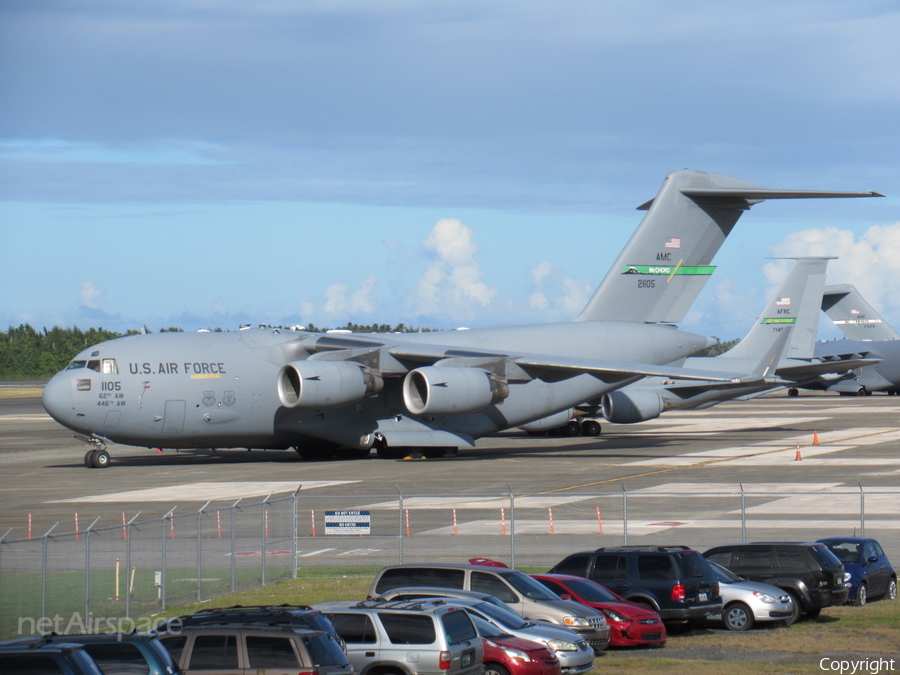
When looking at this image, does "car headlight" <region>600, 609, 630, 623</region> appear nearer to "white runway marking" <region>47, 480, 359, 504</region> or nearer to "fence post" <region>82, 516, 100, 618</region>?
"fence post" <region>82, 516, 100, 618</region>

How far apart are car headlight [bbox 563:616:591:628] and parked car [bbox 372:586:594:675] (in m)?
0.52

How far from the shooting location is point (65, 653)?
8.54m

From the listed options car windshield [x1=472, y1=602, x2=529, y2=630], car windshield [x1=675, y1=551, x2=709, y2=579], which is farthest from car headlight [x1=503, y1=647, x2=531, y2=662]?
car windshield [x1=675, y1=551, x2=709, y2=579]

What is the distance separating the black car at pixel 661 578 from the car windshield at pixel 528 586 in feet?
6.34

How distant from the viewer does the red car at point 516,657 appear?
12406 mm

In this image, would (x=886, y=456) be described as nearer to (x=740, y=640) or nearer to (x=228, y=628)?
(x=740, y=640)

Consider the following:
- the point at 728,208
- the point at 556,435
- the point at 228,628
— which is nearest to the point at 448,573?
the point at 228,628

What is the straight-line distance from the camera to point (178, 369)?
119ft

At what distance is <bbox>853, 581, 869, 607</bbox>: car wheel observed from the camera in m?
18.3

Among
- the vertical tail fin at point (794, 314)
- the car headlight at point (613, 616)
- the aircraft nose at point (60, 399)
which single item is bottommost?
the car headlight at point (613, 616)

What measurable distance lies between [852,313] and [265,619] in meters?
100

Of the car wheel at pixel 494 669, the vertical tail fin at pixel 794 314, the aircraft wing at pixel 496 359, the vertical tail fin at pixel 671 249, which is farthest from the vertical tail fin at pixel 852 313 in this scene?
the car wheel at pixel 494 669

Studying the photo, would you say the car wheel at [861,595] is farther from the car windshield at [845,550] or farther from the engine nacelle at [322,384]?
the engine nacelle at [322,384]

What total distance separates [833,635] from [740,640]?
140 centimetres
